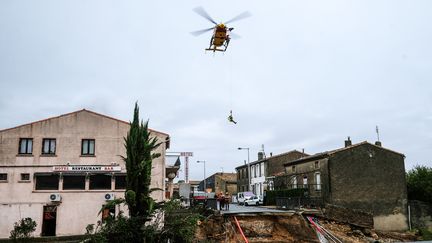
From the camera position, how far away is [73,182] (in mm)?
33812

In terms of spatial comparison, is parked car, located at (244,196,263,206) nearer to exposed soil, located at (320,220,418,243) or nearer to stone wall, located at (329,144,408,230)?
stone wall, located at (329,144,408,230)

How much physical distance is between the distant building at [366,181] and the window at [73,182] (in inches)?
836

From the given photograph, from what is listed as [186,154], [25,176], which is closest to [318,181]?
[186,154]

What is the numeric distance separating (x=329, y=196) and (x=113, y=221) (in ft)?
86.7

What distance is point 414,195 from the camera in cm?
4084

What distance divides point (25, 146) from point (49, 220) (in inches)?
256

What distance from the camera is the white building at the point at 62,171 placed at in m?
32.6

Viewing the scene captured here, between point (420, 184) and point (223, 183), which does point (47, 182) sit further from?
point (223, 183)

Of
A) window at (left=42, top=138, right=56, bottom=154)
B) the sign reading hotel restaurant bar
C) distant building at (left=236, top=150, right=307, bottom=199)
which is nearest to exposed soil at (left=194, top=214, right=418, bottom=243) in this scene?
the sign reading hotel restaurant bar

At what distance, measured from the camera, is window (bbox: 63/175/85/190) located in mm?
33688

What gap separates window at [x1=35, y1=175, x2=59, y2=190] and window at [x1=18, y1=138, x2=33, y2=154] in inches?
92.3

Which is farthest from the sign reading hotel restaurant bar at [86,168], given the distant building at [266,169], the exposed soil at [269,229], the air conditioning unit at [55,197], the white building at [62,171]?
the distant building at [266,169]

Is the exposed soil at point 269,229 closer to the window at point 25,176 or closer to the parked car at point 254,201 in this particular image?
the window at point 25,176

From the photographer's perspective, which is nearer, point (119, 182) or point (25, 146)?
point (25, 146)
